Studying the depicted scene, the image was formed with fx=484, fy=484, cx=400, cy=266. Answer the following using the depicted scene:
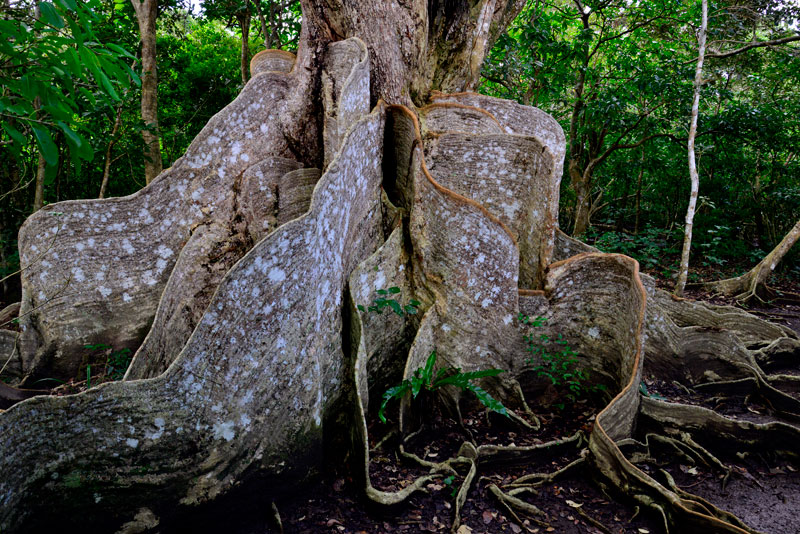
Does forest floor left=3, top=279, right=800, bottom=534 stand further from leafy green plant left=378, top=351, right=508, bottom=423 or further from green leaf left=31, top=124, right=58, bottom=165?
green leaf left=31, top=124, right=58, bottom=165

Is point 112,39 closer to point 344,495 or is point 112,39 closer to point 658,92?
point 344,495

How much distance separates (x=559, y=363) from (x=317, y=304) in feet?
7.19

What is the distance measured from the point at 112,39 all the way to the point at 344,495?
7.47m

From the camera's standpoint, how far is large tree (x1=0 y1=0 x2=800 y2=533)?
2.36m

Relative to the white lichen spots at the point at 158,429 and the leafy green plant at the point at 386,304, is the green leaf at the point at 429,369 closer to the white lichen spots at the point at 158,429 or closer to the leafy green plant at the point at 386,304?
the leafy green plant at the point at 386,304

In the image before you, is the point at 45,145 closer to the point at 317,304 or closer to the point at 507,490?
the point at 317,304

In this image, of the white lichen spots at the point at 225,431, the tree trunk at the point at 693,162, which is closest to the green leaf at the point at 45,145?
the white lichen spots at the point at 225,431

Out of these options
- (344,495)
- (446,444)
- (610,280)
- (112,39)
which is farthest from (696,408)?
(112,39)

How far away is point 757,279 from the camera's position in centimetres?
783

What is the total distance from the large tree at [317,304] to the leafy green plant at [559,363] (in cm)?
10

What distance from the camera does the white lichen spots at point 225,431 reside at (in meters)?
2.49

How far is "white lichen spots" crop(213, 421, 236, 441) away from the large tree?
0.04ft

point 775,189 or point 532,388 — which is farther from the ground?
point 775,189

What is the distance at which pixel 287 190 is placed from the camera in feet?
12.9
